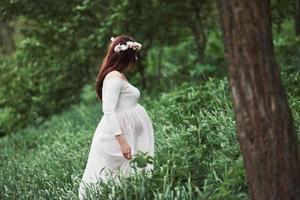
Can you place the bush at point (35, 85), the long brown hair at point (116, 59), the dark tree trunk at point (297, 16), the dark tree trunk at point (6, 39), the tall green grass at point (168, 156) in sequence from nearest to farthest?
the tall green grass at point (168, 156) < the long brown hair at point (116, 59) < the dark tree trunk at point (297, 16) < the bush at point (35, 85) < the dark tree trunk at point (6, 39)

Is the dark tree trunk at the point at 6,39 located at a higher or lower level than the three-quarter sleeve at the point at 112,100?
higher

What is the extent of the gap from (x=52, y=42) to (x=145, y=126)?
9.72m

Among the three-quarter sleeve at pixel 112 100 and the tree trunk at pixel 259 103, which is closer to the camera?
the tree trunk at pixel 259 103

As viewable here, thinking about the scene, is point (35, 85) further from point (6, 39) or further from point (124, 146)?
point (124, 146)

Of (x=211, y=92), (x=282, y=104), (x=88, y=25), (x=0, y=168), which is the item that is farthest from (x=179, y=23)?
(x=282, y=104)

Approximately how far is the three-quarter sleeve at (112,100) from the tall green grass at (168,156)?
540 millimetres

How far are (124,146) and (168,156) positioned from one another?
480 mm

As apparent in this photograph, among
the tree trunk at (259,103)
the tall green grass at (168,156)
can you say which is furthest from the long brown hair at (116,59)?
the tree trunk at (259,103)

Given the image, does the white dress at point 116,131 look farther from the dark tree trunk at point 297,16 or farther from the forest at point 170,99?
the dark tree trunk at point 297,16

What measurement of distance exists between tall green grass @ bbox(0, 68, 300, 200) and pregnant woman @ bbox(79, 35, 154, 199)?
29 cm

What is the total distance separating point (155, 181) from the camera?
5977mm

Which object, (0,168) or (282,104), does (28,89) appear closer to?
(0,168)

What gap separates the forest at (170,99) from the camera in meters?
4.66

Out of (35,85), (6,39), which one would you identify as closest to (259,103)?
(35,85)
